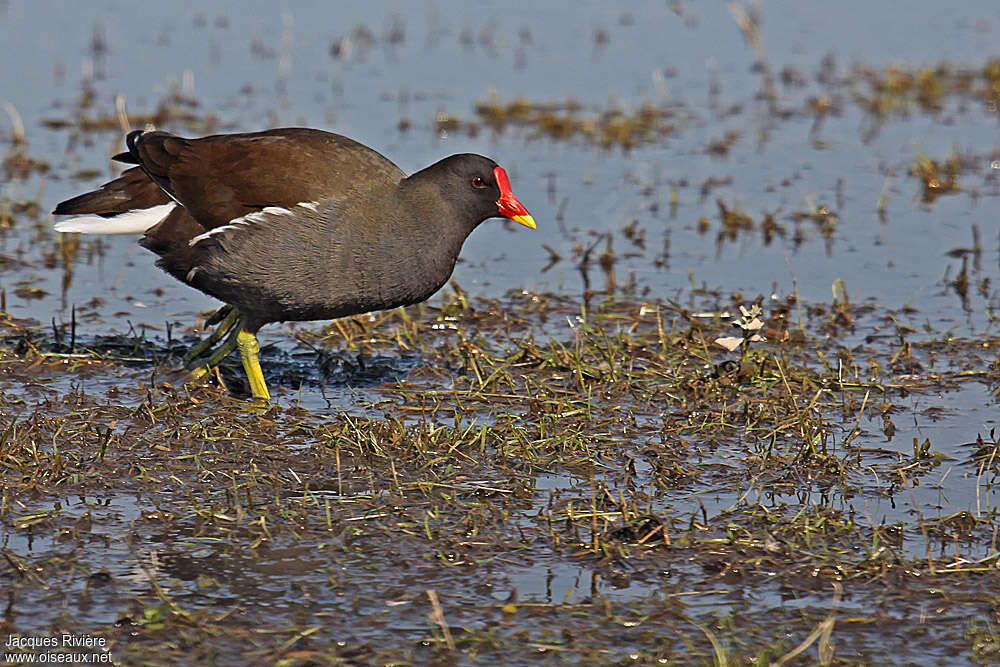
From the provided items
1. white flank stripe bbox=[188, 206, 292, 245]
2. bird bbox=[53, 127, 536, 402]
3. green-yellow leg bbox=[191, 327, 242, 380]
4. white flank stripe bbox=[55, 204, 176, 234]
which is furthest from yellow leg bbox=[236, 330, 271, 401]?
white flank stripe bbox=[55, 204, 176, 234]

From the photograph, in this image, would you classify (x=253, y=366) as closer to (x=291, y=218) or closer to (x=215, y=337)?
(x=215, y=337)

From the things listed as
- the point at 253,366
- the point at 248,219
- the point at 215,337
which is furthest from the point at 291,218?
the point at 215,337

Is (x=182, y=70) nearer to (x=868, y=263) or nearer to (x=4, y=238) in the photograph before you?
(x=4, y=238)

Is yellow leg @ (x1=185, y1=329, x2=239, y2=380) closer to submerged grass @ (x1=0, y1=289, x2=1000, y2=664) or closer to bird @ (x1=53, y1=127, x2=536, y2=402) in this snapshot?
bird @ (x1=53, y1=127, x2=536, y2=402)

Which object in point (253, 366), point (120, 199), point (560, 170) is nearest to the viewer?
point (253, 366)

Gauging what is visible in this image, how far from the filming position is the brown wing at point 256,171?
621cm

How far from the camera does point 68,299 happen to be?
7.83 metres

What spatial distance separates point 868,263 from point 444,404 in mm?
3402

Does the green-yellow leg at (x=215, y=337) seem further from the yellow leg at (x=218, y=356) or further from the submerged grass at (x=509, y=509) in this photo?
the submerged grass at (x=509, y=509)

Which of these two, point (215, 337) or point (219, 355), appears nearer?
point (219, 355)

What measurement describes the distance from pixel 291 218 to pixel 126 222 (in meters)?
0.80

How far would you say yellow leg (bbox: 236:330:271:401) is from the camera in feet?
21.1

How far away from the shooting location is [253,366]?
6.42 meters

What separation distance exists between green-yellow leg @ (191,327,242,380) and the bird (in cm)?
1
